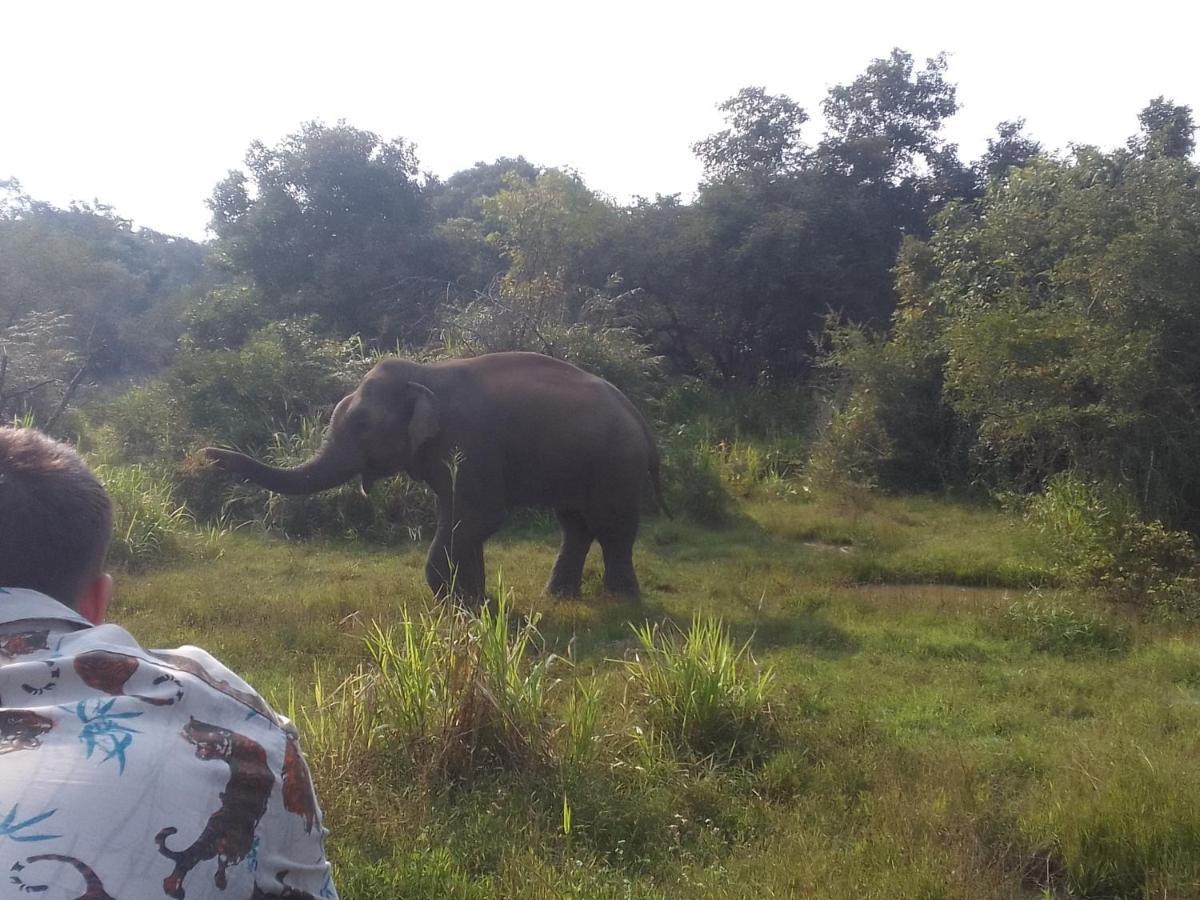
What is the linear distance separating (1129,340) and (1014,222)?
4.39 m

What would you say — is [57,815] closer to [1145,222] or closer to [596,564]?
[596,564]

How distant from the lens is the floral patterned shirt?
4.49ft

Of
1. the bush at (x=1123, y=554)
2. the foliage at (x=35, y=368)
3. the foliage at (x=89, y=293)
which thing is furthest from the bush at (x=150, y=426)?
the bush at (x=1123, y=554)

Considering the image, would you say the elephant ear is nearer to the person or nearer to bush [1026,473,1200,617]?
bush [1026,473,1200,617]

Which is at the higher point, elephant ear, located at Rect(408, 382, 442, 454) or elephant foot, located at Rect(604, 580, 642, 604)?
elephant ear, located at Rect(408, 382, 442, 454)

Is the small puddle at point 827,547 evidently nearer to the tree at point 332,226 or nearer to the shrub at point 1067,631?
the shrub at point 1067,631

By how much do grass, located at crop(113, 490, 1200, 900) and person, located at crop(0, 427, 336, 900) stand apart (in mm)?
2172

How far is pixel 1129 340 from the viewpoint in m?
9.16

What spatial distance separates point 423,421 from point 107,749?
657 centimetres

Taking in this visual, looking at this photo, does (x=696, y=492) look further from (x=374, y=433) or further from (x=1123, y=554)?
(x=374, y=433)

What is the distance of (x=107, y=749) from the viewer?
144 cm

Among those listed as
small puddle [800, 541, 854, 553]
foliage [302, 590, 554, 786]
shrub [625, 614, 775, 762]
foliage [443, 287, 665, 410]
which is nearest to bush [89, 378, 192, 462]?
foliage [443, 287, 665, 410]

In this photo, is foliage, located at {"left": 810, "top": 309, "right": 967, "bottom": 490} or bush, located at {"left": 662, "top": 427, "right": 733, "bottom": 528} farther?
foliage, located at {"left": 810, "top": 309, "right": 967, "bottom": 490}

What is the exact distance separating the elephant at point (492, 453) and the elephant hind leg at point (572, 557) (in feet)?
0.03
